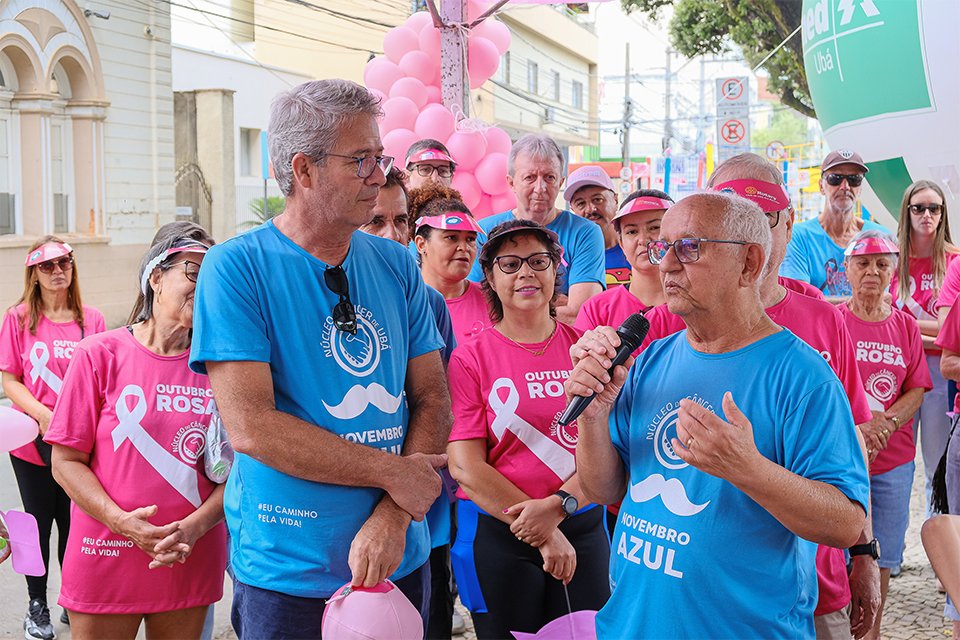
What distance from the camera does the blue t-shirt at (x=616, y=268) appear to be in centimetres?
500

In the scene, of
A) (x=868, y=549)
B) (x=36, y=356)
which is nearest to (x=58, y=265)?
(x=36, y=356)

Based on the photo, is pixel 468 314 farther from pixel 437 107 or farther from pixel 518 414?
pixel 437 107

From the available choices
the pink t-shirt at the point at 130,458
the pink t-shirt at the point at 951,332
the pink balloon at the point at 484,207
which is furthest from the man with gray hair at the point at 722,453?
the pink balloon at the point at 484,207

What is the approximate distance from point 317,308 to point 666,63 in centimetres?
3983

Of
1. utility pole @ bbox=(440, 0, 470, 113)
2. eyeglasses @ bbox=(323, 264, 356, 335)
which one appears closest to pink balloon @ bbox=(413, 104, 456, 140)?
utility pole @ bbox=(440, 0, 470, 113)

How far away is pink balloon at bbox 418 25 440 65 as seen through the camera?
6.82 m

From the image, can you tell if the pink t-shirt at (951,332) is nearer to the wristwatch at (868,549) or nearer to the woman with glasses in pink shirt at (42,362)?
the wristwatch at (868,549)

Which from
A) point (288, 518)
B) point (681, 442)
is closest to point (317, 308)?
point (288, 518)

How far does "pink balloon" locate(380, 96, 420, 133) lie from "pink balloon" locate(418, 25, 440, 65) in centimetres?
53

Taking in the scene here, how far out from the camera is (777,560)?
1.71m

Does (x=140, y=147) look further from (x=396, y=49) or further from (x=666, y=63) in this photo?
(x=666, y=63)

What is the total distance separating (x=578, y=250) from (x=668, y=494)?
2526 mm

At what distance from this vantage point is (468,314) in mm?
3482

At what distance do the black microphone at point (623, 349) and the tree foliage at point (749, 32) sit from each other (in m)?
13.2
